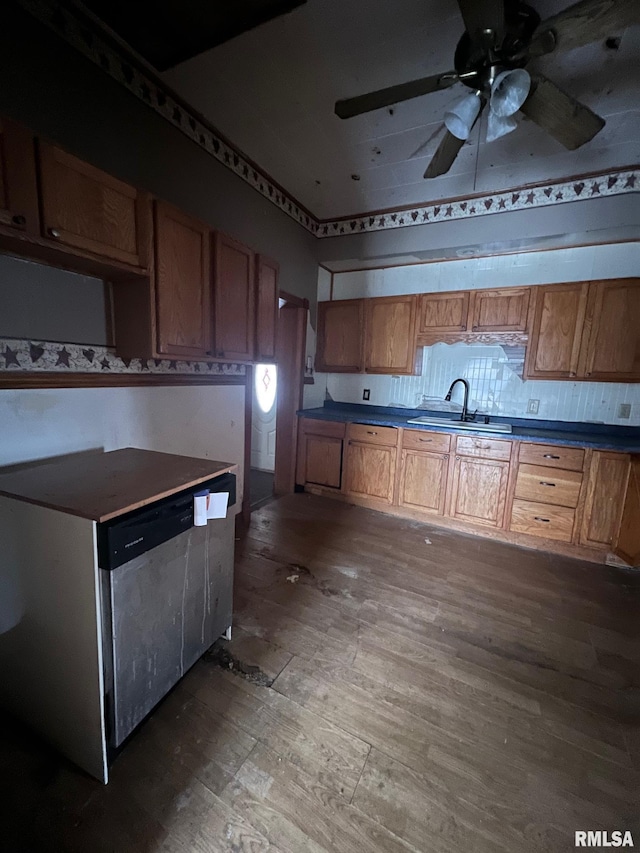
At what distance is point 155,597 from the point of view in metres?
1.24

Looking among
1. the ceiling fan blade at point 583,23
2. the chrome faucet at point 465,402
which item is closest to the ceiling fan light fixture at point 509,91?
the ceiling fan blade at point 583,23

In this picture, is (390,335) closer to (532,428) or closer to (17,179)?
(532,428)

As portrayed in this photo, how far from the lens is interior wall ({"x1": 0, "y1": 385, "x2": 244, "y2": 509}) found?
150 cm

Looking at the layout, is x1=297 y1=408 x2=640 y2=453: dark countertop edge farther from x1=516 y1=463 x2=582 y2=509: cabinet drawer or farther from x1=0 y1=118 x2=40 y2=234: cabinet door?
x1=0 y1=118 x2=40 y2=234: cabinet door

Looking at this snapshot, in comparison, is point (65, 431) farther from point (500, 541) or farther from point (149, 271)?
point (500, 541)

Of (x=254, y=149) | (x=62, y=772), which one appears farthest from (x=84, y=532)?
(x=254, y=149)

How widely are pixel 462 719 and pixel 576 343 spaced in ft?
9.17

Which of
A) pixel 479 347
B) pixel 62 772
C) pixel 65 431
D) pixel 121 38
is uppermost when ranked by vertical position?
pixel 121 38

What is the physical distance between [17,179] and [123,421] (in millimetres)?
1122

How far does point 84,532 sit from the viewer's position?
102 cm

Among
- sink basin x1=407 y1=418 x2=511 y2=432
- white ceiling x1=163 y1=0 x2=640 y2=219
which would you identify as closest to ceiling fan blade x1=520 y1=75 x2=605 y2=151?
white ceiling x1=163 y1=0 x2=640 y2=219

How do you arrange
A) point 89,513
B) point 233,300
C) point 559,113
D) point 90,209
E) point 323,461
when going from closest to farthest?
point 89,513 < point 90,209 < point 559,113 < point 233,300 < point 323,461

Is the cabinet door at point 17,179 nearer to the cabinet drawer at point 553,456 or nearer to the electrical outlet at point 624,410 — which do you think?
the cabinet drawer at point 553,456

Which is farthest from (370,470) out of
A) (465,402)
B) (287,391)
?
(287,391)
